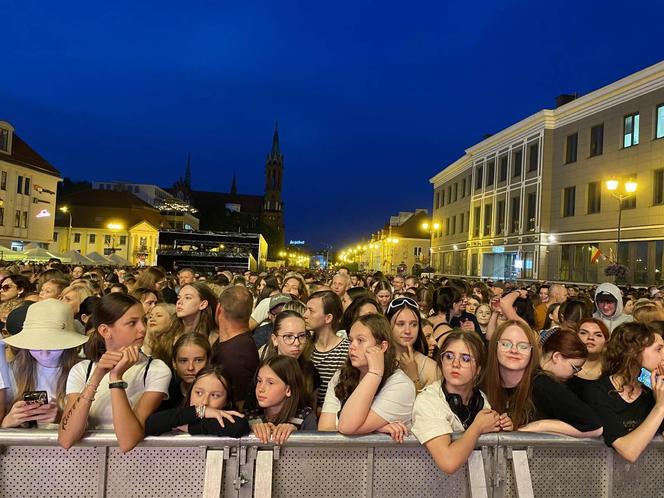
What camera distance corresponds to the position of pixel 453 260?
178 feet

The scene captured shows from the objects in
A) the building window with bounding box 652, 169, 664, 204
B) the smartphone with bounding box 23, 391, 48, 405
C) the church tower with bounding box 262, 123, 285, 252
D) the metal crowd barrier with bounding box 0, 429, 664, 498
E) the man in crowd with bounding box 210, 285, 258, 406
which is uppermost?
the church tower with bounding box 262, 123, 285, 252

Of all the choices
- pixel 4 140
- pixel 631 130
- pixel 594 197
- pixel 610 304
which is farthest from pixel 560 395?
pixel 4 140

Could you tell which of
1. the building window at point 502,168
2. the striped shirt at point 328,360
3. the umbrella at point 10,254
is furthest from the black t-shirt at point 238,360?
the building window at point 502,168

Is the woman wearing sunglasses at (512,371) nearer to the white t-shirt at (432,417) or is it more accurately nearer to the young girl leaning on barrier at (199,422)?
the white t-shirt at (432,417)

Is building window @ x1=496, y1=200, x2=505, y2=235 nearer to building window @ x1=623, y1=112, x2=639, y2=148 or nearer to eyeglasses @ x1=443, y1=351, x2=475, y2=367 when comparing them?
building window @ x1=623, y1=112, x2=639, y2=148

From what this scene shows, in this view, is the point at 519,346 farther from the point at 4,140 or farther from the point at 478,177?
the point at 4,140

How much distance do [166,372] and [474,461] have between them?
2.07 metres

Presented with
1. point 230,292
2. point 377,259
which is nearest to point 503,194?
point 230,292

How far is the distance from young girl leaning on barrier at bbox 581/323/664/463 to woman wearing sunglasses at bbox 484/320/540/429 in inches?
17.7

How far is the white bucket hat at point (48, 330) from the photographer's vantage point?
366 centimetres

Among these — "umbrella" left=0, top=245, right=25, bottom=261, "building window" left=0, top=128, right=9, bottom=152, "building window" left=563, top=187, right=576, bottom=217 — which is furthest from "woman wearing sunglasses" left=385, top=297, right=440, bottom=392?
"building window" left=0, top=128, right=9, bottom=152

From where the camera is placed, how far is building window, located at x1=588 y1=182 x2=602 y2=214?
31.5 m

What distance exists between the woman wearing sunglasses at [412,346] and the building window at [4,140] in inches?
2008

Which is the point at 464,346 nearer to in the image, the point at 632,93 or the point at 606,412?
the point at 606,412
